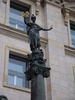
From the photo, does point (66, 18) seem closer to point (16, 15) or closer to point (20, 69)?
point (16, 15)

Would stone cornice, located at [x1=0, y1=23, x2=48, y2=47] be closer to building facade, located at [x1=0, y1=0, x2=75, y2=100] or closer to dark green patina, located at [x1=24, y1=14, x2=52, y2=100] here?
building facade, located at [x1=0, y1=0, x2=75, y2=100]

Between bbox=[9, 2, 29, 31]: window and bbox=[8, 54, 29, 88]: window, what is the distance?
7.61ft

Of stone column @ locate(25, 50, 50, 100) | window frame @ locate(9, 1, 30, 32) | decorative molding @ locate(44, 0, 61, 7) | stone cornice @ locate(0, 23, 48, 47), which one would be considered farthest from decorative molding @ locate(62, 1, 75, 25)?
stone column @ locate(25, 50, 50, 100)

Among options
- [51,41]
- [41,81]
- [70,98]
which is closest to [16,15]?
[51,41]

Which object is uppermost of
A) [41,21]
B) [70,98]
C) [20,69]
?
[41,21]

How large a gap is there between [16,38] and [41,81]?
681 cm

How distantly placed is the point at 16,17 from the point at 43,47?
2750mm

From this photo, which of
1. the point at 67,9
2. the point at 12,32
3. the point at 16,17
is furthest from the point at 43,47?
the point at 67,9

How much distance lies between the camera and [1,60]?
16.8 metres

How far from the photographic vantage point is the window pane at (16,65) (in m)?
17.5

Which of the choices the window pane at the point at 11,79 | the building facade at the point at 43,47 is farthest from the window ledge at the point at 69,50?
the window pane at the point at 11,79

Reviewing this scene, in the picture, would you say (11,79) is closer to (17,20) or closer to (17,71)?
(17,71)

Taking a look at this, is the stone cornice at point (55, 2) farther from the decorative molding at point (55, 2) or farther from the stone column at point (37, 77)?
the stone column at point (37, 77)

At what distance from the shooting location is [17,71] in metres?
17.5
